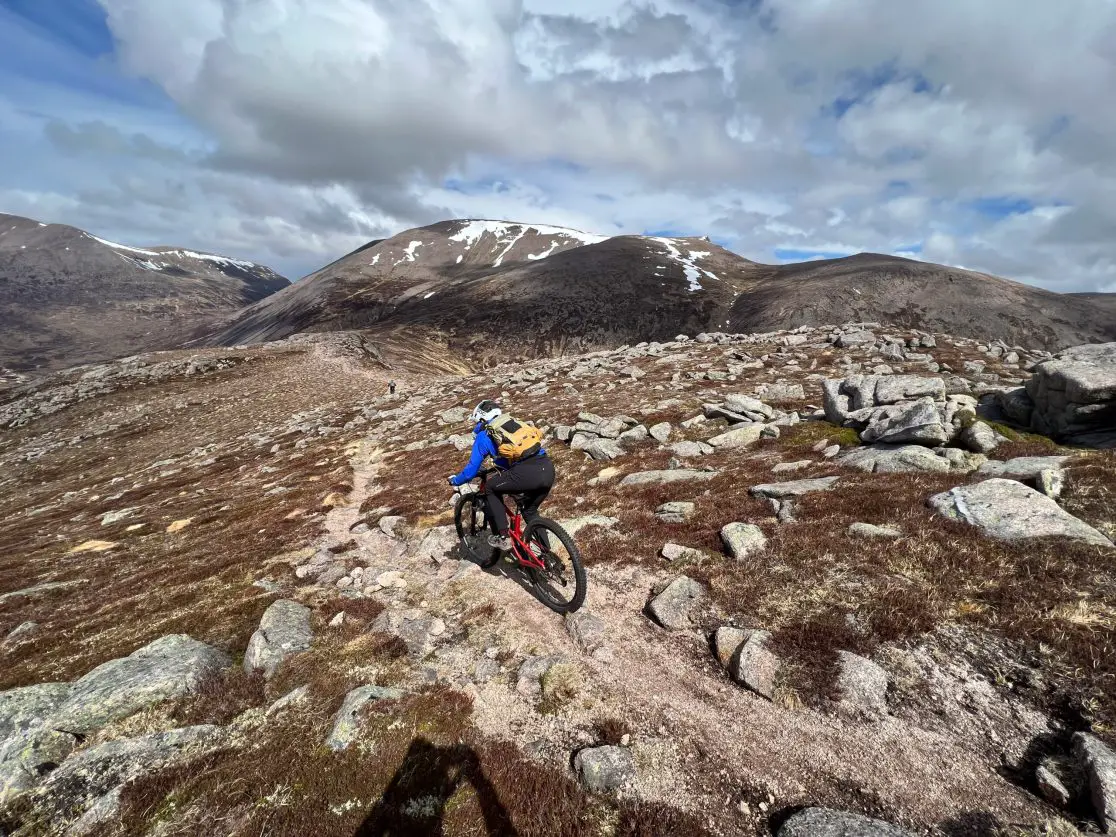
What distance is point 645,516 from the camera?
1386 cm

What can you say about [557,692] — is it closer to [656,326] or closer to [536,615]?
[536,615]

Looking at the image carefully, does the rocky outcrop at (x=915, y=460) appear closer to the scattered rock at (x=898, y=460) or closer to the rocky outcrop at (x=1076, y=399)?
the scattered rock at (x=898, y=460)

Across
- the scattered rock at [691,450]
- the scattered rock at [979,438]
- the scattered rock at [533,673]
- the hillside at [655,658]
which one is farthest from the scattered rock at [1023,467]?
the scattered rock at [533,673]

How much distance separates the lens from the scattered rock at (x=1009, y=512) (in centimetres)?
878

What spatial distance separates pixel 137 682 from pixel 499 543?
23.6 ft

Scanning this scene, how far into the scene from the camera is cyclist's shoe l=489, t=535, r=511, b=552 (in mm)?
11577

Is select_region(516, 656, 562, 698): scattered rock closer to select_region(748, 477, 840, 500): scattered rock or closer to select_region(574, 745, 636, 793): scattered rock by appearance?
select_region(574, 745, 636, 793): scattered rock

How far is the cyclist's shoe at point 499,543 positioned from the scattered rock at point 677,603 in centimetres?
374

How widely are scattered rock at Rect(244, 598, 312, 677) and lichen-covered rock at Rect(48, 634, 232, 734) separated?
698 millimetres

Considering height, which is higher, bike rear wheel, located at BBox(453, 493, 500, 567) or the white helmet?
the white helmet

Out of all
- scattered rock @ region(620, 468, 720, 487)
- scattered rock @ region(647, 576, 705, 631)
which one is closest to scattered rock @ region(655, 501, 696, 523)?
scattered rock @ region(620, 468, 720, 487)

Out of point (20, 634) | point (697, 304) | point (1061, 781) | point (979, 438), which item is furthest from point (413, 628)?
point (697, 304)

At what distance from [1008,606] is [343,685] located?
11.2 meters

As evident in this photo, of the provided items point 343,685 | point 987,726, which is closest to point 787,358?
point 987,726
